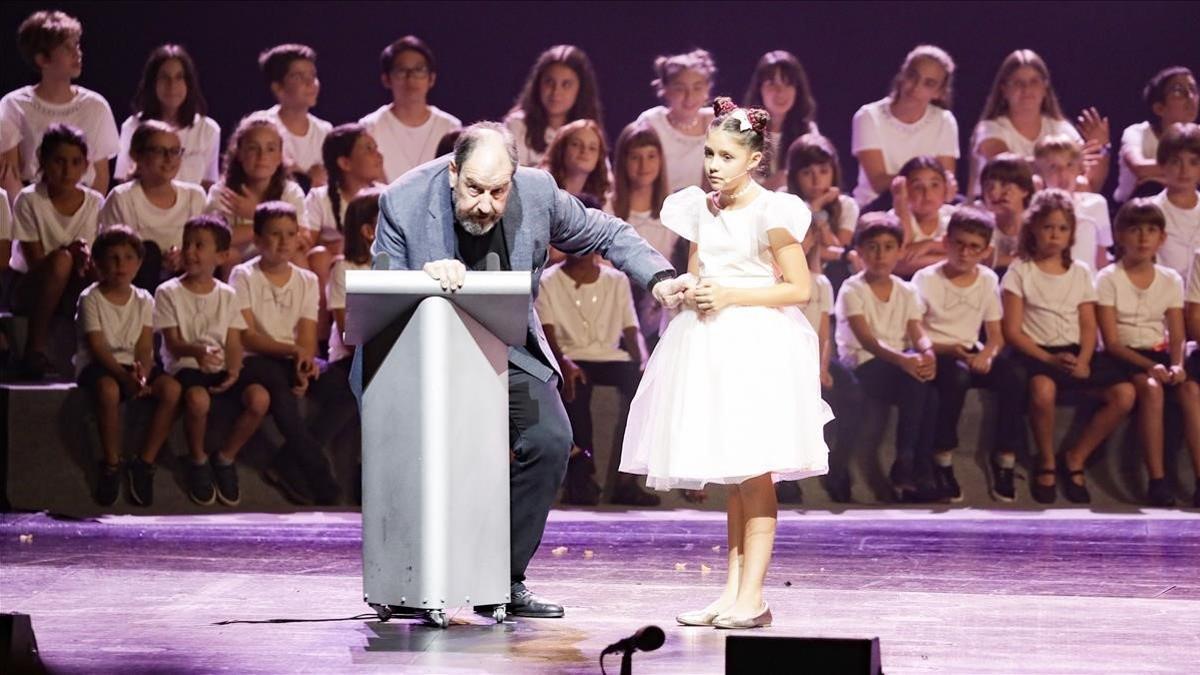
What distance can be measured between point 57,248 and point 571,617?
13.5ft

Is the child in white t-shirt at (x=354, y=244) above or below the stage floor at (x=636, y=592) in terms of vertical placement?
above

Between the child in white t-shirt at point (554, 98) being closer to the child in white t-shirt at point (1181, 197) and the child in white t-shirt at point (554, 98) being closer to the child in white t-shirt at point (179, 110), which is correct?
the child in white t-shirt at point (179, 110)

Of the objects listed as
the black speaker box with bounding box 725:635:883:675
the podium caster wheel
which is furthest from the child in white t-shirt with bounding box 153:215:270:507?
the black speaker box with bounding box 725:635:883:675

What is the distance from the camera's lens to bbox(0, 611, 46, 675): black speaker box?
272cm

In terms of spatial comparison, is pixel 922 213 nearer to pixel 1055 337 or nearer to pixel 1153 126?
pixel 1055 337

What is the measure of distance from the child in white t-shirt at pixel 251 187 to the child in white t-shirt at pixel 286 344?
12cm

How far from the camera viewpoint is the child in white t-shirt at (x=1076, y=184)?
23.9 feet

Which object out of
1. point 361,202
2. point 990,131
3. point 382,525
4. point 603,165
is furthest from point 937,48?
point 382,525

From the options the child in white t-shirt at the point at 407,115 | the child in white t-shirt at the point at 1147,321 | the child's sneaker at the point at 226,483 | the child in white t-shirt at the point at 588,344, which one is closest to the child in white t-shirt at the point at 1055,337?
the child in white t-shirt at the point at 1147,321

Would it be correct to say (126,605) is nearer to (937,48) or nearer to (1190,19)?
(937,48)

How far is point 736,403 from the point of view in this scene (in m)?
3.60

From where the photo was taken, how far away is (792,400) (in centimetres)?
362

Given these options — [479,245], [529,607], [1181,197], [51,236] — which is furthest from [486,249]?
[1181,197]

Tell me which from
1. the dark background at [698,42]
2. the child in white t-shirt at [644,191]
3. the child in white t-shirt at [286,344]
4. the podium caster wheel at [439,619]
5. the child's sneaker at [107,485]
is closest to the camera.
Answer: the podium caster wheel at [439,619]
